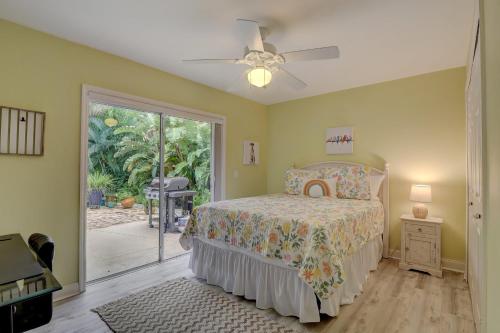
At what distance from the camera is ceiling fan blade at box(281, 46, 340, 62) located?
6.54 feet

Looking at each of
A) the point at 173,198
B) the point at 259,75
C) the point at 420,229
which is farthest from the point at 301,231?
the point at 173,198

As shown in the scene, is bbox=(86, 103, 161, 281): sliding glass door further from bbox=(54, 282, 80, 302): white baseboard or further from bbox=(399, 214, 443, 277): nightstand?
bbox=(399, 214, 443, 277): nightstand

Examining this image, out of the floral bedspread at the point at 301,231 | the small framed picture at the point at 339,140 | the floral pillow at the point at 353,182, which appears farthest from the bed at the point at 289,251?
the small framed picture at the point at 339,140

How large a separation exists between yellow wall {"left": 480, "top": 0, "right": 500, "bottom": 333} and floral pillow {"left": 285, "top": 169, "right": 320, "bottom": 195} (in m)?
2.55

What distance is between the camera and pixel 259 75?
2299mm

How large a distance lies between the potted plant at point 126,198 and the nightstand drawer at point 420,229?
340 centimetres

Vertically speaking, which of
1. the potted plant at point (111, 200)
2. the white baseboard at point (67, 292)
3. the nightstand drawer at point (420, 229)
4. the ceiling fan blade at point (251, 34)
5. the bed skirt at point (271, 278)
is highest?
the ceiling fan blade at point (251, 34)

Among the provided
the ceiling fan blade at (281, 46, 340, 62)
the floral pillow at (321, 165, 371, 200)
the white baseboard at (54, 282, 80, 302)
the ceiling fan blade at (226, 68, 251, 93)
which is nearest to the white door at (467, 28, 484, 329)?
the ceiling fan blade at (281, 46, 340, 62)

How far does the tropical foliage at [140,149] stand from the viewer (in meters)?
2.95

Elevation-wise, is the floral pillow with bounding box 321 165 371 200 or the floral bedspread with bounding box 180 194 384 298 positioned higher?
the floral pillow with bounding box 321 165 371 200

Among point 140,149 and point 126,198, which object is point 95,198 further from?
point 140,149

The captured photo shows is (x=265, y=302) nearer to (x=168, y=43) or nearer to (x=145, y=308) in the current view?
(x=145, y=308)

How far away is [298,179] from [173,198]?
1847mm

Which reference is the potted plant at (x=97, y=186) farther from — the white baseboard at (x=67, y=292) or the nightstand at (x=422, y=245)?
the nightstand at (x=422, y=245)
